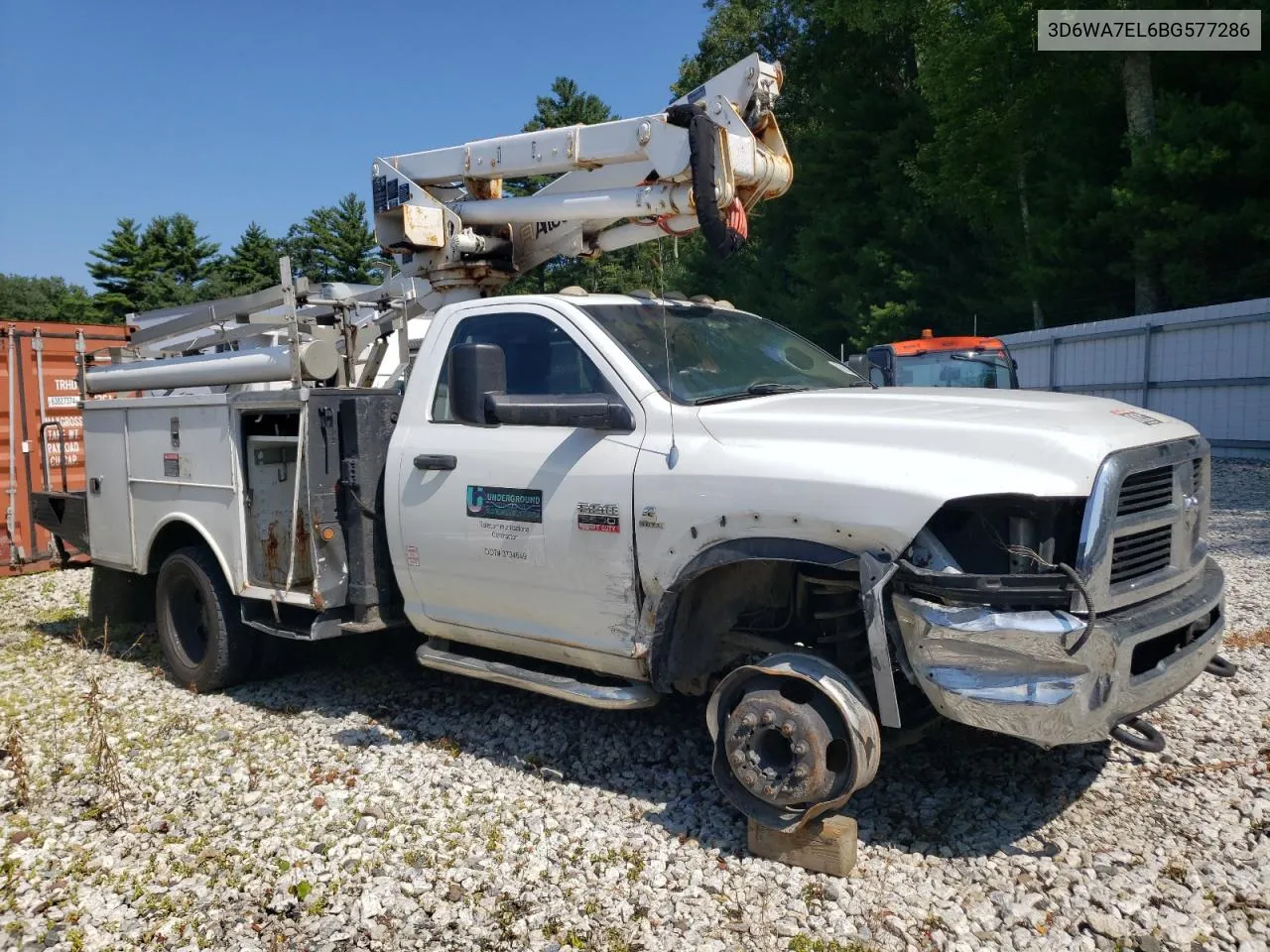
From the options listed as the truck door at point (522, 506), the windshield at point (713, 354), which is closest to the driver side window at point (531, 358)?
the truck door at point (522, 506)

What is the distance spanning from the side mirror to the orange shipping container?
7.07 meters

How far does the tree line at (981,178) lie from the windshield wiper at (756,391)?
750cm

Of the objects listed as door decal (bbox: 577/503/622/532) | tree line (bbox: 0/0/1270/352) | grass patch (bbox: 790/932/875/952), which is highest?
tree line (bbox: 0/0/1270/352)

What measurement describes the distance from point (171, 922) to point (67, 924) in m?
0.38

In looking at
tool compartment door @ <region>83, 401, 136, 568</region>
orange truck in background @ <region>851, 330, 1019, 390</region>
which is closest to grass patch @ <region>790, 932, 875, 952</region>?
tool compartment door @ <region>83, 401, 136, 568</region>

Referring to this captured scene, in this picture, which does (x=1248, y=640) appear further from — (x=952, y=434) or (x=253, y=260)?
(x=253, y=260)

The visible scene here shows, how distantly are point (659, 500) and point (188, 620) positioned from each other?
3.77 meters

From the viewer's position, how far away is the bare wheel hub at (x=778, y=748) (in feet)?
11.6

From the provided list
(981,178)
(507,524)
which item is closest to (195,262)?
(981,178)

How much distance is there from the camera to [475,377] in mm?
4195

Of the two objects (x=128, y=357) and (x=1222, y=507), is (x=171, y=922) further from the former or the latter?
(x=1222, y=507)

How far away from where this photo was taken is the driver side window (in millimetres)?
4512

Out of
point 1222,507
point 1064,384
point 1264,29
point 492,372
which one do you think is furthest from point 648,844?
point 1264,29

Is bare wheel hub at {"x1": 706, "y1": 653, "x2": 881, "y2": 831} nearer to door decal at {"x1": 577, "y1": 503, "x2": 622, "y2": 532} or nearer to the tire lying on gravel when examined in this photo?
door decal at {"x1": 577, "y1": 503, "x2": 622, "y2": 532}
